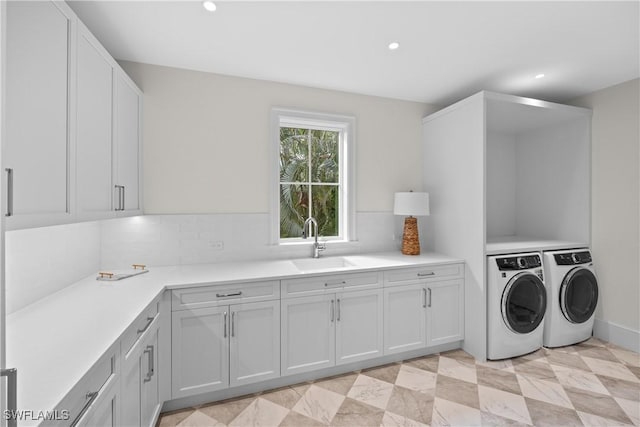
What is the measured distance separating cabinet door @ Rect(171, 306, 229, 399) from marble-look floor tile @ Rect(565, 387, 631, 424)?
8.22 ft

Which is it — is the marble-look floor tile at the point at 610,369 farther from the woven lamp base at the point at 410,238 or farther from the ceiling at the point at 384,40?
the ceiling at the point at 384,40

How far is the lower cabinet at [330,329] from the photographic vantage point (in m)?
2.30

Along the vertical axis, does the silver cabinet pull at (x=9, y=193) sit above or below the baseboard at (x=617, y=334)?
above

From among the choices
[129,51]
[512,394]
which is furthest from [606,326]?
[129,51]

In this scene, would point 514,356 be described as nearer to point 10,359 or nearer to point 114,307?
point 114,307

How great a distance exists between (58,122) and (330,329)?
2.12 meters

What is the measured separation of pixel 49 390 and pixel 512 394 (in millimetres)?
2738

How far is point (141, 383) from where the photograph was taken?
1.59 m

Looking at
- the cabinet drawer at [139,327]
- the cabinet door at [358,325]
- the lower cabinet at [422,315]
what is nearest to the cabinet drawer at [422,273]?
the lower cabinet at [422,315]

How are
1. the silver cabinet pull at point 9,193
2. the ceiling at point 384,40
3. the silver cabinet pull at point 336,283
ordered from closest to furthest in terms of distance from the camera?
the silver cabinet pull at point 9,193
the ceiling at point 384,40
the silver cabinet pull at point 336,283

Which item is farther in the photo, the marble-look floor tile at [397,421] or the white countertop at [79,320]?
the marble-look floor tile at [397,421]

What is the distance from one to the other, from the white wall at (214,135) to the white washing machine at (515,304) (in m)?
1.39

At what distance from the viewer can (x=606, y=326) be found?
3.08 meters

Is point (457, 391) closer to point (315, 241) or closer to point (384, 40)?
point (315, 241)
